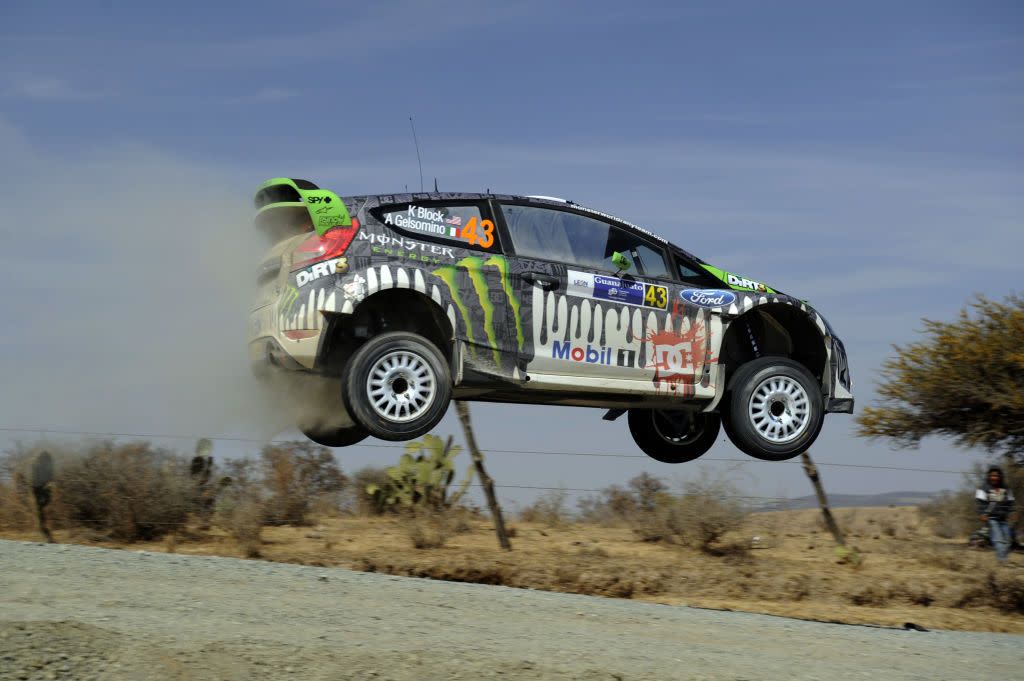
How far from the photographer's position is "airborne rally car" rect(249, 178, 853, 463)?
328 inches

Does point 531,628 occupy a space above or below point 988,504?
below

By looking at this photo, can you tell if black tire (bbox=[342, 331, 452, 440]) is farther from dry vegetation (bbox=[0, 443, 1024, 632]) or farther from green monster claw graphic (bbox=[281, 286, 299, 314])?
dry vegetation (bbox=[0, 443, 1024, 632])

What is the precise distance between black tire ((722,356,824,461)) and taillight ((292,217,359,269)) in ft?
10.8

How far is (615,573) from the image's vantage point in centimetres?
1458

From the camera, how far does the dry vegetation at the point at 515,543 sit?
1471 centimetres

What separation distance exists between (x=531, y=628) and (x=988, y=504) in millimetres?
9931

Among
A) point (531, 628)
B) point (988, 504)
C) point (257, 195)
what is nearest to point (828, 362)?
point (531, 628)

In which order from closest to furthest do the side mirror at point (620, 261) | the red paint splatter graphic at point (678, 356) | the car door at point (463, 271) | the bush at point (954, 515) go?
the car door at point (463, 271), the side mirror at point (620, 261), the red paint splatter graphic at point (678, 356), the bush at point (954, 515)

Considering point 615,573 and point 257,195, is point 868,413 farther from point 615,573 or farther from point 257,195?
point 257,195

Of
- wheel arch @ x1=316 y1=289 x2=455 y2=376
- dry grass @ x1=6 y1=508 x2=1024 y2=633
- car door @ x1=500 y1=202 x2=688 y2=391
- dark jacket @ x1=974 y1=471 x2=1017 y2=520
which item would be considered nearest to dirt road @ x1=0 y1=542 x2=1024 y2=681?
dry grass @ x1=6 y1=508 x2=1024 y2=633

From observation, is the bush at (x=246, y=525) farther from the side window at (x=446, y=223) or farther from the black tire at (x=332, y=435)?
the side window at (x=446, y=223)

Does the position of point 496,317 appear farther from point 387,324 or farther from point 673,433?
point 673,433

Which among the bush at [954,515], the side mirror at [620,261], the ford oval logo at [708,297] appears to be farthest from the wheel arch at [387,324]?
the bush at [954,515]

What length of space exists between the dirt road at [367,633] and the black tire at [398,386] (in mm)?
1767
